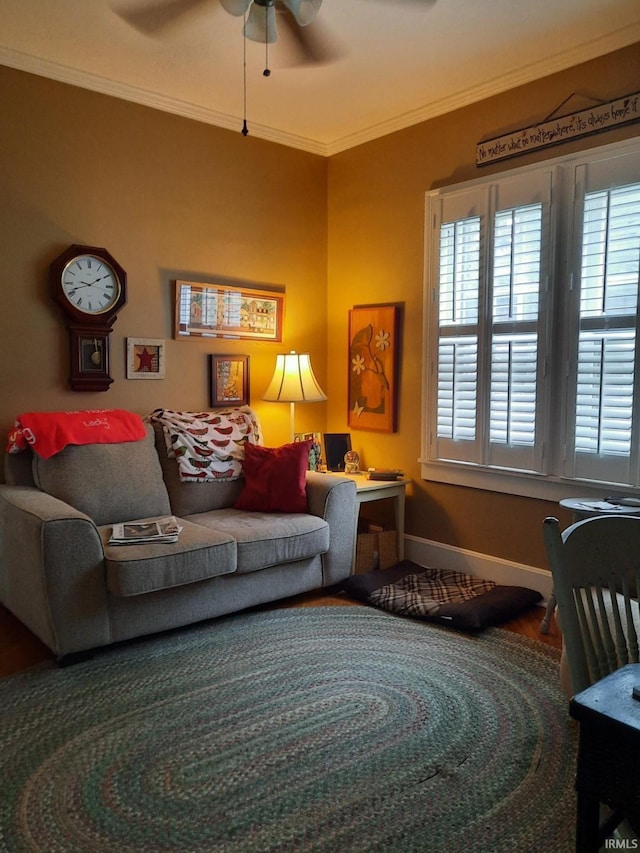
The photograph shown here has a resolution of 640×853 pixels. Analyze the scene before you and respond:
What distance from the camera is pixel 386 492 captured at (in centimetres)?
382

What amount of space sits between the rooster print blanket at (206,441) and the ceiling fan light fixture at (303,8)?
79.7 inches

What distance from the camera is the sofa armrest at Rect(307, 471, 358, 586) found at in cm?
341

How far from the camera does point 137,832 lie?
169cm

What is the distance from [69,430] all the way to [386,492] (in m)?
1.80

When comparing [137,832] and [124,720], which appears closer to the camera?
[137,832]

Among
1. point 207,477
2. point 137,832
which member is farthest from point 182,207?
point 137,832

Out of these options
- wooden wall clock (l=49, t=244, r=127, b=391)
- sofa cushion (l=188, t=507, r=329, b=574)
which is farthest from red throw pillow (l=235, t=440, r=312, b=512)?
wooden wall clock (l=49, t=244, r=127, b=391)

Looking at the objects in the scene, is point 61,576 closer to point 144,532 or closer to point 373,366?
point 144,532

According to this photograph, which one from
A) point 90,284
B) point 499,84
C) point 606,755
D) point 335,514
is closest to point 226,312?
point 90,284

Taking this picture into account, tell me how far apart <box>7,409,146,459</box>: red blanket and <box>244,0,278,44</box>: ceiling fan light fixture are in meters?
1.90

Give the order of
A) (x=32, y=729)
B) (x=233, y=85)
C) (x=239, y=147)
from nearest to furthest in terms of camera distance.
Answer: (x=32, y=729) → (x=233, y=85) → (x=239, y=147)

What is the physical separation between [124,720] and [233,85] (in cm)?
313

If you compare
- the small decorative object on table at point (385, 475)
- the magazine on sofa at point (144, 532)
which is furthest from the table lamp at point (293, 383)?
the magazine on sofa at point (144, 532)

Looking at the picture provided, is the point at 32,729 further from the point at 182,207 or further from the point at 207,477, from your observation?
the point at 182,207
